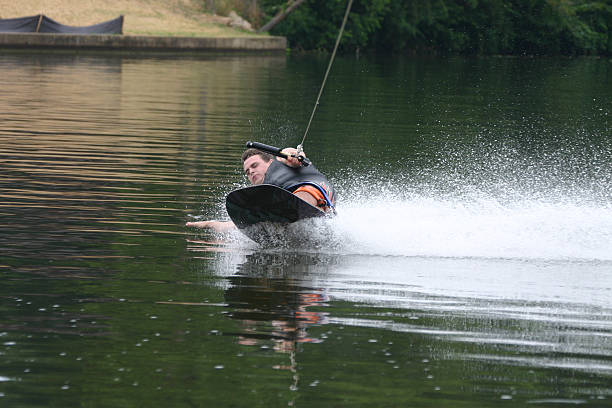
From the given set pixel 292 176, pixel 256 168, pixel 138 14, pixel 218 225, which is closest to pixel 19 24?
pixel 138 14

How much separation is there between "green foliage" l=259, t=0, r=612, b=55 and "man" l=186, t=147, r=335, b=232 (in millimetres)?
45588

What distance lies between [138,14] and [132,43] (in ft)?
21.7

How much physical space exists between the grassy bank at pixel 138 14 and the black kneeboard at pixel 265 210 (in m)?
35.0

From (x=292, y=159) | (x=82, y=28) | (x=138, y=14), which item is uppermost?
(x=138, y=14)

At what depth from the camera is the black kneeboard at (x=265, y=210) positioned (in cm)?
842

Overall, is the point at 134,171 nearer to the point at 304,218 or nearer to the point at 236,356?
the point at 304,218

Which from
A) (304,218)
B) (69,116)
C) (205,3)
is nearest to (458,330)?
(304,218)

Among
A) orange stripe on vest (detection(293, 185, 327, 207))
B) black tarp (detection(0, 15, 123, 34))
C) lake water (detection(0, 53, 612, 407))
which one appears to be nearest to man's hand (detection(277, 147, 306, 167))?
orange stripe on vest (detection(293, 185, 327, 207))

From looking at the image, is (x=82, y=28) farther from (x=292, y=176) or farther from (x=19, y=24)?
(x=292, y=176)

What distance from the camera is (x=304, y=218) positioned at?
863 cm

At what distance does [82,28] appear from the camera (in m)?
40.3

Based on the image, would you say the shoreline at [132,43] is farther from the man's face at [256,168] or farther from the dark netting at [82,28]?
the man's face at [256,168]

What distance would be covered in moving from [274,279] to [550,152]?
34.0 feet

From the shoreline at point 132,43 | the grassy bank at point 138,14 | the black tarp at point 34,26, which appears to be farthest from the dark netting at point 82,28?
the grassy bank at point 138,14
